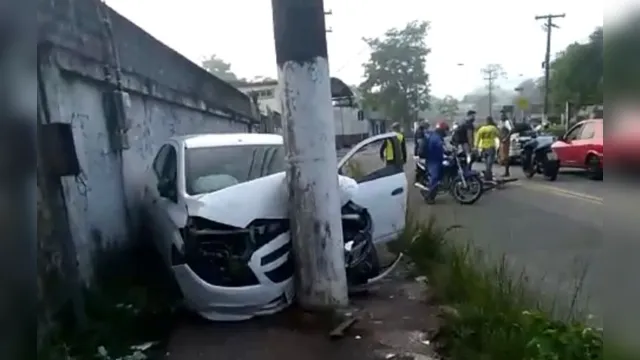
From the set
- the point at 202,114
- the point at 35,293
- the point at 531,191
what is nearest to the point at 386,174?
the point at 35,293

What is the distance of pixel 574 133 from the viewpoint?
53.8 feet

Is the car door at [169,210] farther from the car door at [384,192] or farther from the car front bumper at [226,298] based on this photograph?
the car door at [384,192]

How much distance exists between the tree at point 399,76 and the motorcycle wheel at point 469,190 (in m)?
31.1

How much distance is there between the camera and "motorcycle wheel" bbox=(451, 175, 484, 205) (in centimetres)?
1187

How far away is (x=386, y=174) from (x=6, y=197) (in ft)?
18.3

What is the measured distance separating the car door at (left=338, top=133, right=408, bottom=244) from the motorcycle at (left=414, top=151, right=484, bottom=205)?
5.27 metres

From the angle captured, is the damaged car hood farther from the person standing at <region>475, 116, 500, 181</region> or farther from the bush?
the person standing at <region>475, 116, 500, 181</region>

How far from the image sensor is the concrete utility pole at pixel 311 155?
5234 mm

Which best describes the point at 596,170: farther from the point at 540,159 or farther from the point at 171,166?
the point at 540,159

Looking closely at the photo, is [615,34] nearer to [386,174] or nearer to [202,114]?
[386,174]

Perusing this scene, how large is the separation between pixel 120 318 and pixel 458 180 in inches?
331

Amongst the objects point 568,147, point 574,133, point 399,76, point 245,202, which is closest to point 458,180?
point 568,147

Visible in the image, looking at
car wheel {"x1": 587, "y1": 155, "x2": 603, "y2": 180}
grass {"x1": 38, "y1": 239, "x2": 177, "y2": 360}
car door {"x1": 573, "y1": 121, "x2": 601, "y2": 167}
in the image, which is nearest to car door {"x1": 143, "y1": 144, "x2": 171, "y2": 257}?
grass {"x1": 38, "y1": 239, "x2": 177, "y2": 360}

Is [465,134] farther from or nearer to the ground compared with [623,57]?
nearer to the ground
